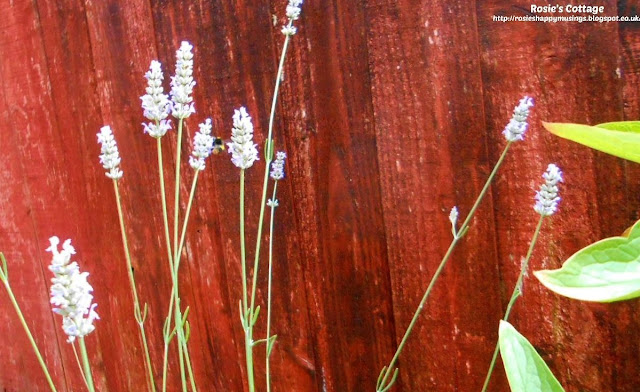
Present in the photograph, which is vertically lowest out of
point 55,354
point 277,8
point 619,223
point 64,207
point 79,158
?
point 55,354

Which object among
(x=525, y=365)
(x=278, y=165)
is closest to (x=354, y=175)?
(x=278, y=165)

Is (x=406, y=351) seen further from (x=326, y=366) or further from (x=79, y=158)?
(x=79, y=158)

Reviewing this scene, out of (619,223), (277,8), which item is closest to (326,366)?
(619,223)

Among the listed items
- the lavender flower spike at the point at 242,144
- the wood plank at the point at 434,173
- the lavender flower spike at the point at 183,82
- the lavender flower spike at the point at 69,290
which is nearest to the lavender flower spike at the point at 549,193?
the wood plank at the point at 434,173

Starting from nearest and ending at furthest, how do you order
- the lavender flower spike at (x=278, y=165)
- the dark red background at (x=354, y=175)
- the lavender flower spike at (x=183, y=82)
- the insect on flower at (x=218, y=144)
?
the lavender flower spike at (x=183, y=82)
the dark red background at (x=354, y=175)
the lavender flower spike at (x=278, y=165)
the insect on flower at (x=218, y=144)

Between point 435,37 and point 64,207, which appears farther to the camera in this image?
point 64,207

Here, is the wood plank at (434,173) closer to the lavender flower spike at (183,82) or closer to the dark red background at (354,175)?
the dark red background at (354,175)
